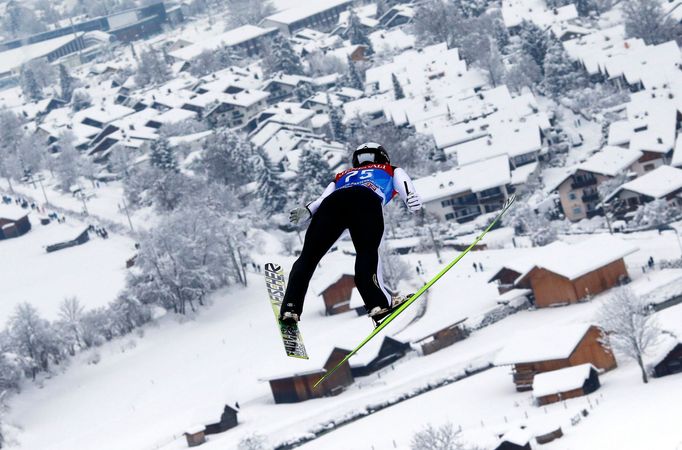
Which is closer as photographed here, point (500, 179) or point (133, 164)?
point (500, 179)

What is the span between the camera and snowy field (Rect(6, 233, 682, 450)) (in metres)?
30.8

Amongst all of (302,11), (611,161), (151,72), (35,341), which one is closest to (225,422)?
(35,341)

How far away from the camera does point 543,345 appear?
3453 centimetres

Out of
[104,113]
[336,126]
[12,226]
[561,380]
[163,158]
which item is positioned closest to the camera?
[561,380]

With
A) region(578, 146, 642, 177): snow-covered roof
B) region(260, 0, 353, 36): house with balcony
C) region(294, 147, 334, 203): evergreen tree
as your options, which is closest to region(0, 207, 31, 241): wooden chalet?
region(294, 147, 334, 203): evergreen tree

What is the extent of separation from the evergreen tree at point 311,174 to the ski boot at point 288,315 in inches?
1997

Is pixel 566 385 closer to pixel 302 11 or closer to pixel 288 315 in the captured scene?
pixel 288 315

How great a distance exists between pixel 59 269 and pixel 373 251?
49517mm

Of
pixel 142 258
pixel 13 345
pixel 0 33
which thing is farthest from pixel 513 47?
pixel 0 33

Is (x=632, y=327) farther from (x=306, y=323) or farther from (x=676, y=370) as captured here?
(x=306, y=323)

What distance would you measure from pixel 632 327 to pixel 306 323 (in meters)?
15.9

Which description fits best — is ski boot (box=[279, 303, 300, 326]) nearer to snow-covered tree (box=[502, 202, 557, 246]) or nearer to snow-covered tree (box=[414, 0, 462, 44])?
snow-covered tree (box=[502, 202, 557, 246])

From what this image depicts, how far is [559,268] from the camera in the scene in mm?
41031

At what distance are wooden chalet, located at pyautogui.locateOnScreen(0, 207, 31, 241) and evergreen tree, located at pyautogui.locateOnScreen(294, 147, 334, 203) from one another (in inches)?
643
